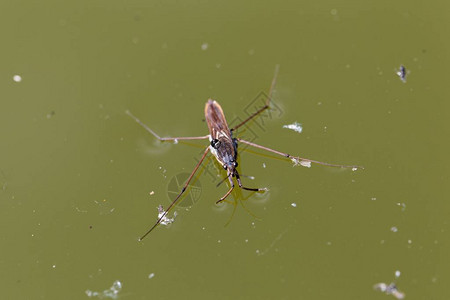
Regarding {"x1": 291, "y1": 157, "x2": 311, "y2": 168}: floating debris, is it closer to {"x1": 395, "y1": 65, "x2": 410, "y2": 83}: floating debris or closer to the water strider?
the water strider

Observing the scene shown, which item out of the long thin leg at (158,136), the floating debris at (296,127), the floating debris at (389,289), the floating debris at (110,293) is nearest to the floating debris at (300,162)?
the floating debris at (296,127)

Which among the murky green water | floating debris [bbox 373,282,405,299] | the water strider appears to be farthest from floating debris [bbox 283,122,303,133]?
floating debris [bbox 373,282,405,299]

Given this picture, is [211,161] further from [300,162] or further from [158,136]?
[300,162]

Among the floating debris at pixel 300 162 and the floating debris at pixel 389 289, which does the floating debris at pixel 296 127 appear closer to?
the floating debris at pixel 300 162

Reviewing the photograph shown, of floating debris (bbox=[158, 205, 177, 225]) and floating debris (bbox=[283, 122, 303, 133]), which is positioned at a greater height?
floating debris (bbox=[283, 122, 303, 133])

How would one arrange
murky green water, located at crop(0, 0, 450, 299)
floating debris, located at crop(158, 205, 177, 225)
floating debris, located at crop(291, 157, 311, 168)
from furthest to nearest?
floating debris, located at crop(291, 157, 311, 168), floating debris, located at crop(158, 205, 177, 225), murky green water, located at crop(0, 0, 450, 299)

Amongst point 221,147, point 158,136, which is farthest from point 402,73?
point 158,136
